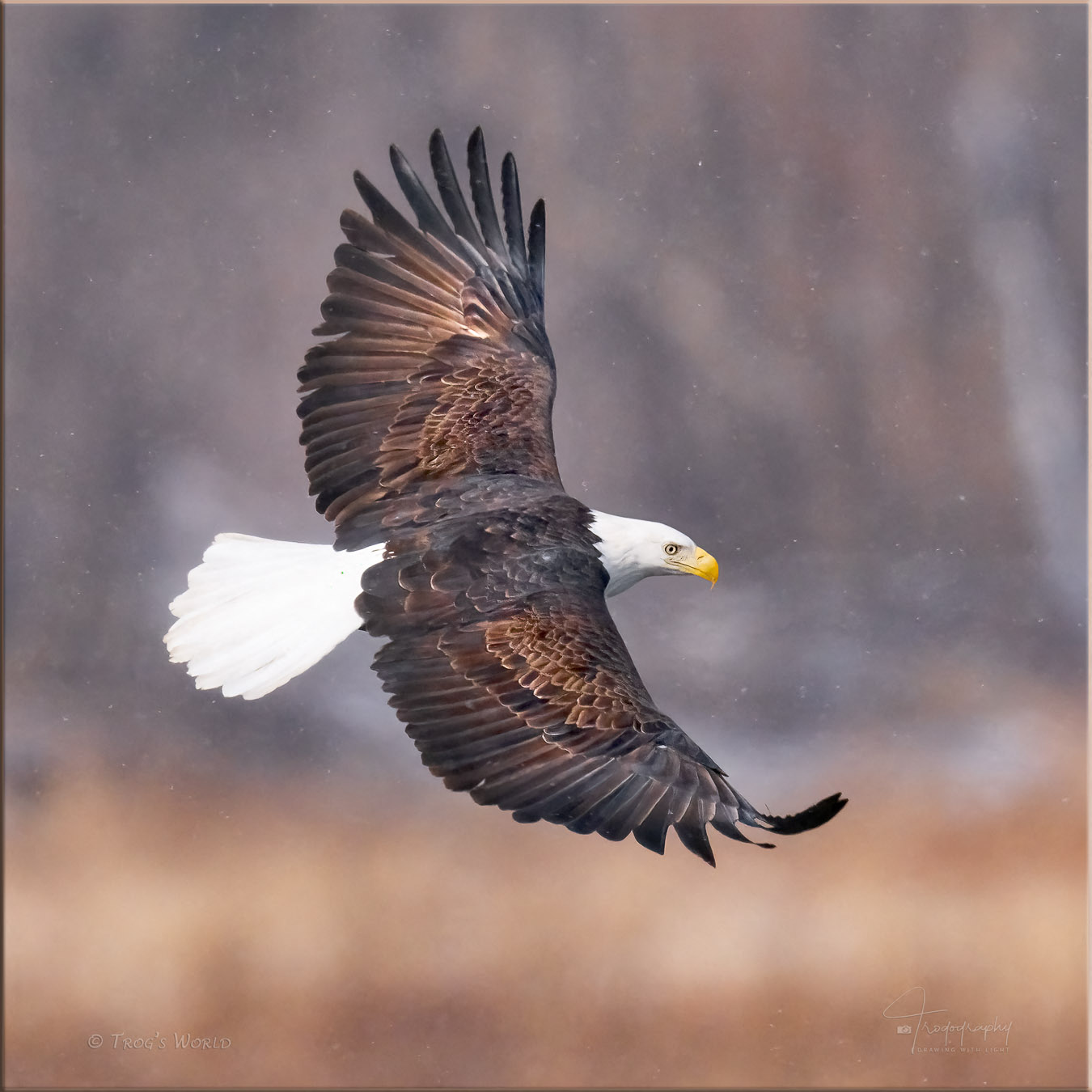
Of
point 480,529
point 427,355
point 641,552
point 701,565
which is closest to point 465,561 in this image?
point 480,529

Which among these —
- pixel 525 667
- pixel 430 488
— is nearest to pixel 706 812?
pixel 525 667

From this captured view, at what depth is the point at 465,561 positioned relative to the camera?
14.1 ft

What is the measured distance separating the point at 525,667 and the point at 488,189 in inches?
75.6

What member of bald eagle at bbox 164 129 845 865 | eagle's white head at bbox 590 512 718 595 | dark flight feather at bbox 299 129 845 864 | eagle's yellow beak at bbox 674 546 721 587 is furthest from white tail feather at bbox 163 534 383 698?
eagle's yellow beak at bbox 674 546 721 587

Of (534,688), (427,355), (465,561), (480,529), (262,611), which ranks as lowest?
(534,688)

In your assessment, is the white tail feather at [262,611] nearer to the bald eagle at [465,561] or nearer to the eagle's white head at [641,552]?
the bald eagle at [465,561]

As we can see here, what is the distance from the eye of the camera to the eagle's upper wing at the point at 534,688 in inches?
147

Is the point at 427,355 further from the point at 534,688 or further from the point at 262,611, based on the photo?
the point at 534,688

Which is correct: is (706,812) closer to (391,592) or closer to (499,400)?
(391,592)

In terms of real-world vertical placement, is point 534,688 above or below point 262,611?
below

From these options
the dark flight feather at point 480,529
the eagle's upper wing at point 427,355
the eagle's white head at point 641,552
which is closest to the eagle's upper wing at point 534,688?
the dark flight feather at point 480,529

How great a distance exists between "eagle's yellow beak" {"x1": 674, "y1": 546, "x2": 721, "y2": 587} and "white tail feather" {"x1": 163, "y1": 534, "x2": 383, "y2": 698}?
0.97m

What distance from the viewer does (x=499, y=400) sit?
4934 mm

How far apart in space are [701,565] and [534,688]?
3.32ft
